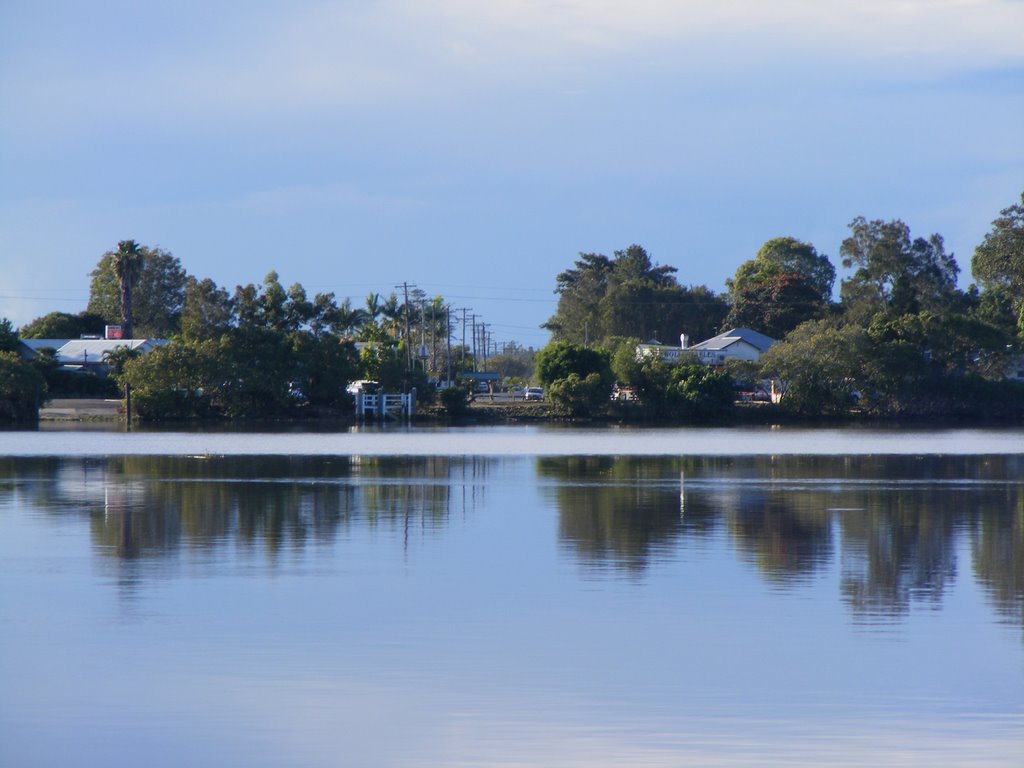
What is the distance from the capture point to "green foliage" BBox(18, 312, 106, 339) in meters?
114

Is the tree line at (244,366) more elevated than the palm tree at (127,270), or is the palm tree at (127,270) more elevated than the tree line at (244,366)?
the palm tree at (127,270)

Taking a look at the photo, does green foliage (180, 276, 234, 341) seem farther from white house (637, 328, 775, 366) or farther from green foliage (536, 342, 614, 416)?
white house (637, 328, 775, 366)

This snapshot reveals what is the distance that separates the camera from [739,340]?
332 feet

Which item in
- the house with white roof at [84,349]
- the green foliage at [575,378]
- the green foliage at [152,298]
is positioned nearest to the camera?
the green foliage at [575,378]

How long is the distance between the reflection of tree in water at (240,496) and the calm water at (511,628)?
0.17m

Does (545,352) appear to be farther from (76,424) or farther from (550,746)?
(550,746)

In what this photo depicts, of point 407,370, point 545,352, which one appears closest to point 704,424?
point 545,352

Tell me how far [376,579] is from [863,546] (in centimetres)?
710

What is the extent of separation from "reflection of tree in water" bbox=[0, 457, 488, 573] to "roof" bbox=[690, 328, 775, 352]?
62419mm

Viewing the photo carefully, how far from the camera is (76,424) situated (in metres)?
Result: 72.4

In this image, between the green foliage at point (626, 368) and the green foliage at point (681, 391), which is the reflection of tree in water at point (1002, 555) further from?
the green foliage at point (626, 368)

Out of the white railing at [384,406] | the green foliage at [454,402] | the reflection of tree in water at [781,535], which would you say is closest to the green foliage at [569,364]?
the green foliage at [454,402]

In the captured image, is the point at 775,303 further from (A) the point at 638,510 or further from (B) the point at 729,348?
(A) the point at 638,510

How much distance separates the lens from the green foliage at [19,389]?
73312mm
